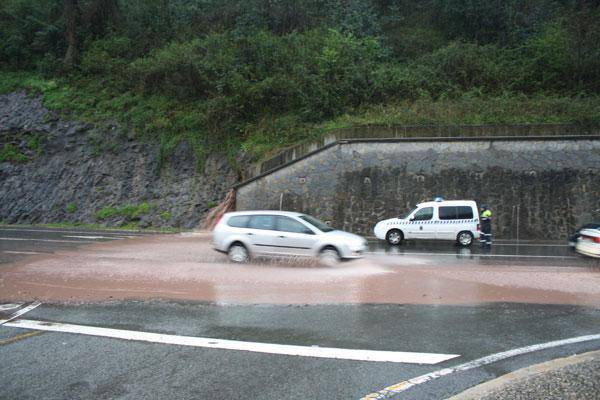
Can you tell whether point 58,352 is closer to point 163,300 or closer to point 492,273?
point 163,300

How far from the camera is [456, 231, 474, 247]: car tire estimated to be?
18.2 m

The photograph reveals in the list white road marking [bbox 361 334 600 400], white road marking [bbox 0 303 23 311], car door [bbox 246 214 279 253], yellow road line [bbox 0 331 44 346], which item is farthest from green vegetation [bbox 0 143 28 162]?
white road marking [bbox 361 334 600 400]

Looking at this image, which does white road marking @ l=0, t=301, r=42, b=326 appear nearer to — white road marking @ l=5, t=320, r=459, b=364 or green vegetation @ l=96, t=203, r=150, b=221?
white road marking @ l=5, t=320, r=459, b=364

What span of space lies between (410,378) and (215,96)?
23.2m

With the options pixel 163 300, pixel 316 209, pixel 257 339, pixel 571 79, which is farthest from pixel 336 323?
pixel 571 79

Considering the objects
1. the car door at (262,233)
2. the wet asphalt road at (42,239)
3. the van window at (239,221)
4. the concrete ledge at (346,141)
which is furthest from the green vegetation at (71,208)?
the car door at (262,233)

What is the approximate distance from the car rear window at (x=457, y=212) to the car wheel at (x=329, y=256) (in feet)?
22.2

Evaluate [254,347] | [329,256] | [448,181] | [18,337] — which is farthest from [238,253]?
[448,181]

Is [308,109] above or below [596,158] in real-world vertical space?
above

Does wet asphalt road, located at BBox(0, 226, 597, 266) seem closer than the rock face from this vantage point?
Yes

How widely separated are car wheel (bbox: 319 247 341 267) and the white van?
6.13m

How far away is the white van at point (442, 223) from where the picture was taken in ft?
59.8

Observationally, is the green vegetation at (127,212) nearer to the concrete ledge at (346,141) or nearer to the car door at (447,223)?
the concrete ledge at (346,141)

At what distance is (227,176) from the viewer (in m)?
24.8
